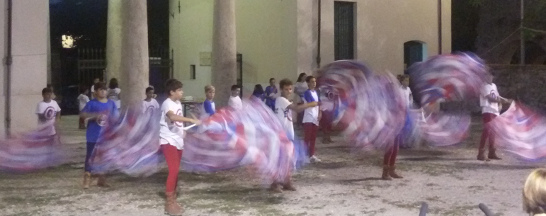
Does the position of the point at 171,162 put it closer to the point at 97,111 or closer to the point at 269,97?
the point at 97,111

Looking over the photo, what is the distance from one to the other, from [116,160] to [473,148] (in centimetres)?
855

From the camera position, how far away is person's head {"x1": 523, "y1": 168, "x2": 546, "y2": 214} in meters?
3.79

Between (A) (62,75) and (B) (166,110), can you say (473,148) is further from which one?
(A) (62,75)

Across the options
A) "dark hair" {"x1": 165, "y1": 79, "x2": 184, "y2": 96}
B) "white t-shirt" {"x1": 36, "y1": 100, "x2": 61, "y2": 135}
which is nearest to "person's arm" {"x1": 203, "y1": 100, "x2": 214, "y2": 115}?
"white t-shirt" {"x1": 36, "y1": 100, "x2": 61, "y2": 135}

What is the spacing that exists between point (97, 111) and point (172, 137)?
6.38 feet

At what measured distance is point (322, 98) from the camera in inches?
681

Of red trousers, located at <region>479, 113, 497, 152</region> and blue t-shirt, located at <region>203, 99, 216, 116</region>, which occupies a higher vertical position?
blue t-shirt, located at <region>203, 99, 216, 116</region>

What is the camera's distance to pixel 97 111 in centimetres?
1096

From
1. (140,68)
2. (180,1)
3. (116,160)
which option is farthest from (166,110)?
(180,1)

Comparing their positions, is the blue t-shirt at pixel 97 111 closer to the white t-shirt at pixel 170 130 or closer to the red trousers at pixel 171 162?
the white t-shirt at pixel 170 130

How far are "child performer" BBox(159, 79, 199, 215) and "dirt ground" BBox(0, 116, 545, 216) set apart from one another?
39 cm

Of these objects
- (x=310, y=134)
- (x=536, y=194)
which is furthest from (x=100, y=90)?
(x=536, y=194)

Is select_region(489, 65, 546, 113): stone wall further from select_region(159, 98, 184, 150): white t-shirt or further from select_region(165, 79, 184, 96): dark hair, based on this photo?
select_region(159, 98, 184, 150): white t-shirt

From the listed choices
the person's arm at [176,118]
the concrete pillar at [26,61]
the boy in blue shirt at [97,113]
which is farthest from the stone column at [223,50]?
the person's arm at [176,118]
